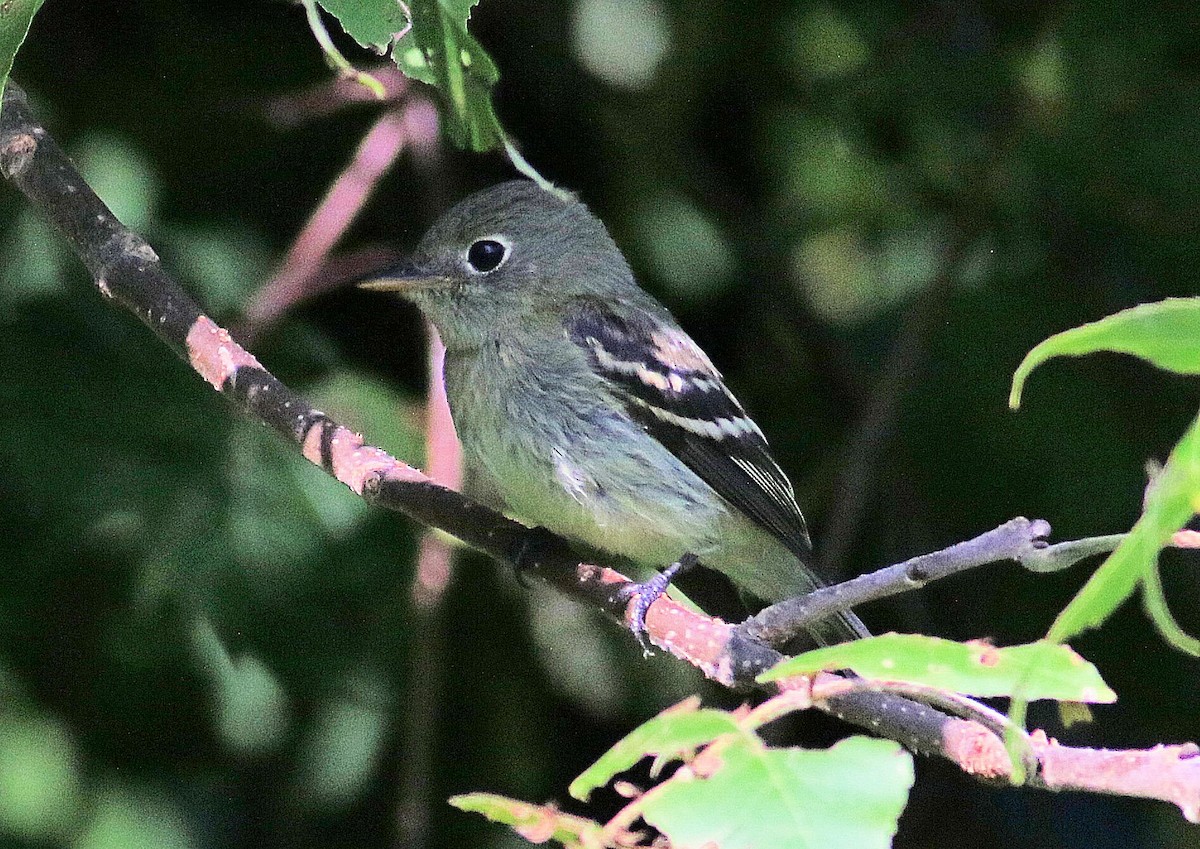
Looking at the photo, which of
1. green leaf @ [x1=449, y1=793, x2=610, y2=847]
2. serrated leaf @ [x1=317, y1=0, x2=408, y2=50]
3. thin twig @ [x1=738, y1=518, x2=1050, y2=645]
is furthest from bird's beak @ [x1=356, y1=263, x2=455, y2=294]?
green leaf @ [x1=449, y1=793, x2=610, y2=847]

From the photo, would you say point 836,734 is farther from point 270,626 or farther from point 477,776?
point 270,626

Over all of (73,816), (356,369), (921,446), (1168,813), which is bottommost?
(73,816)

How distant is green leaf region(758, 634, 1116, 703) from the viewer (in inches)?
41.7

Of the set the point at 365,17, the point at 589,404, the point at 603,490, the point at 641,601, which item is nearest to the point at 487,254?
the point at 589,404

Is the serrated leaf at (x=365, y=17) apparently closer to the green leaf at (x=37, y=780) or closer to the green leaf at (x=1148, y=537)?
the green leaf at (x=1148, y=537)

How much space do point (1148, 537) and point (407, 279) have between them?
99.8 inches

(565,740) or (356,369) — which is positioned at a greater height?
(356,369)

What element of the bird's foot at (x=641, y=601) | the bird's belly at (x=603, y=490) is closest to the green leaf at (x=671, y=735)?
the bird's foot at (x=641, y=601)

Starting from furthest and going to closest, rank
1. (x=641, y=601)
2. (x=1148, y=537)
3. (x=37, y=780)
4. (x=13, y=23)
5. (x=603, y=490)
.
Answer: (x=37, y=780)
(x=603, y=490)
(x=641, y=601)
(x=13, y=23)
(x=1148, y=537)

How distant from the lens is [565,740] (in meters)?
3.74

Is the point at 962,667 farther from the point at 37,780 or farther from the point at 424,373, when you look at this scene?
the point at 424,373

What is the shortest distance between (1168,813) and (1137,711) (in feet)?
1.08

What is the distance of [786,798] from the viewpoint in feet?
3.33

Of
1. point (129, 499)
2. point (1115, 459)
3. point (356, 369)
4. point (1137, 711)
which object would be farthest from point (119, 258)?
point (1137, 711)
